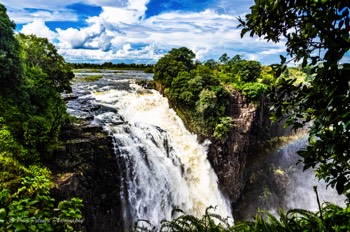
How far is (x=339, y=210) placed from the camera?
291cm

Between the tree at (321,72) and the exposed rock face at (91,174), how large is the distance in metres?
9.88

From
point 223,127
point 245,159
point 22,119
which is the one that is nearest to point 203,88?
→ point 223,127

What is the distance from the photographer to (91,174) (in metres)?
12.7

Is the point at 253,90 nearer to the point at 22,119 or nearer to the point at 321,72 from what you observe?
the point at 22,119

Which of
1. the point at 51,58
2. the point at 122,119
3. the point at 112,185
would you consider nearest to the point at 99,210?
the point at 112,185

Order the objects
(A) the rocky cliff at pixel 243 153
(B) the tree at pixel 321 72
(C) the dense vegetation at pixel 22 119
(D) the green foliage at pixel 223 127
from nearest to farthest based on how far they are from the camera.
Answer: (B) the tree at pixel 321 72 < (C) the dense vegetation at pixel 22 119 < (D) the green foliage at pixel 223 127 < (A) the rocky cliff at pixel 243 153

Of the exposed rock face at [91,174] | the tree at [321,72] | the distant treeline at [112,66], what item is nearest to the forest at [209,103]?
the tree at [321,72]

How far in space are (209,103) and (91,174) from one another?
1090cm

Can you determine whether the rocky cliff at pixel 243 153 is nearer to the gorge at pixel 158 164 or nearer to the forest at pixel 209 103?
the gorge at pixel 158 164

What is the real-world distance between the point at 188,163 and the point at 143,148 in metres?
4.57

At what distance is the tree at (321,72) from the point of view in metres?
1.85

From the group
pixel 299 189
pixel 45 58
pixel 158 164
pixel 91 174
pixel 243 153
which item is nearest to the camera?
pixel 91 174

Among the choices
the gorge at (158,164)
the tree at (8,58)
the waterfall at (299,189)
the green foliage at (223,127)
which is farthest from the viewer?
the waterfall at (299,189)

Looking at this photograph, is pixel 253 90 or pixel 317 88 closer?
pixel 317 88
